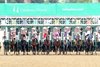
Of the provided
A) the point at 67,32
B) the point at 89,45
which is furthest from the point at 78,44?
the point at 67,32

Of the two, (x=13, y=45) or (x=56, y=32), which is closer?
(x=13, y=45)

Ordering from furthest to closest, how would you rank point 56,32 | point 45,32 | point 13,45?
point 45,32
point 56,32
point 13,45

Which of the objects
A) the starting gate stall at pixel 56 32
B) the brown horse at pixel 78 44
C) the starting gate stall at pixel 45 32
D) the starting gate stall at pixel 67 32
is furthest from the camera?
the starting gate stall at pixel 67 32

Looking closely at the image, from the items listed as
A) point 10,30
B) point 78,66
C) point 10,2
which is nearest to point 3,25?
point 10,30

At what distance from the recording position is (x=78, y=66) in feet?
80.4

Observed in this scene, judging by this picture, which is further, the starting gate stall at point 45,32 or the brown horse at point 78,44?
the starting gate stall at point 45,32

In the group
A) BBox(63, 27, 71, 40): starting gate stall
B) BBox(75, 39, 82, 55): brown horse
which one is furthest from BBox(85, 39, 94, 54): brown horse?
BBox(63, 27, 71, 40): starting gate stall

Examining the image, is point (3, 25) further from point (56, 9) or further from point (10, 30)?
point (56, 9)

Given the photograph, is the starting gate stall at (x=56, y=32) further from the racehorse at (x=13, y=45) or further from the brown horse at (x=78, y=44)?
the racehorse at (x=13, y=45)

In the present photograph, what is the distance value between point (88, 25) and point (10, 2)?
924 centimetres

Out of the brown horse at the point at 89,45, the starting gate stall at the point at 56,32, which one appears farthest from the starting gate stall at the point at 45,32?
the brown horse at the point at 89,45

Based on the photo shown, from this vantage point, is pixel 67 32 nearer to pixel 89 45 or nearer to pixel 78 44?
pixel 78 44

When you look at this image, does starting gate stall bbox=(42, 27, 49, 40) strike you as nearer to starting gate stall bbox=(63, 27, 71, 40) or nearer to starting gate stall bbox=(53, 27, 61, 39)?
starting gate stall bbox=(53, 27, 61, 39)

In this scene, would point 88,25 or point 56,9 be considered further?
point 56,9
